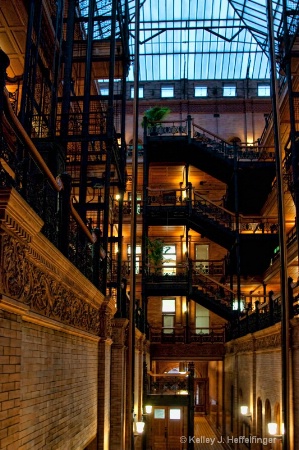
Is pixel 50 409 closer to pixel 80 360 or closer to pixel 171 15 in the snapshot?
pixel 80 360

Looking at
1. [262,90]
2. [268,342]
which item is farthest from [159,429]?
[262,90]

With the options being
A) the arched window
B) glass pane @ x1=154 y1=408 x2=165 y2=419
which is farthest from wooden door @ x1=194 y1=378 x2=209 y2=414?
the arched window

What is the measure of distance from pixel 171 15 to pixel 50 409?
36.5 meters

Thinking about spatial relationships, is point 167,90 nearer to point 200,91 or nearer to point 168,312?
point 200,91

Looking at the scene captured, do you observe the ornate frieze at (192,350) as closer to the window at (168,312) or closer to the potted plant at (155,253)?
the potted plant at (155,253)

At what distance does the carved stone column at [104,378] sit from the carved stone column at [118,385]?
23.4 inches

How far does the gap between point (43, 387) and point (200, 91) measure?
36.0 metres

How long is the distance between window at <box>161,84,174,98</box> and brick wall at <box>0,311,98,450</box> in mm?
32408

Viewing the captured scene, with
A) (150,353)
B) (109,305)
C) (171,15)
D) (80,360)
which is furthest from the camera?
(171,15)

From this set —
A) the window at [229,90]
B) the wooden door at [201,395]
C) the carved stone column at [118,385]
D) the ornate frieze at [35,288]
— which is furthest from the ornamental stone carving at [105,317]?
the window at [229,90]

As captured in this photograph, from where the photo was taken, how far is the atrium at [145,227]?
609 cm

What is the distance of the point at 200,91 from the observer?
39938 mm

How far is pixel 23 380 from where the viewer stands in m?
5.54

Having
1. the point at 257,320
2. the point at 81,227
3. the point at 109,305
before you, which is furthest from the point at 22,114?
the point at 257,320
